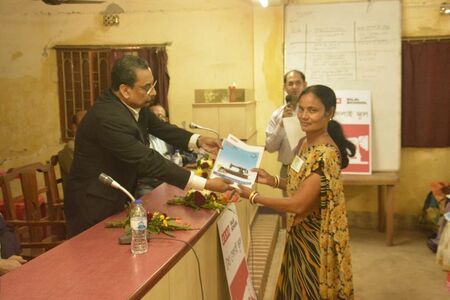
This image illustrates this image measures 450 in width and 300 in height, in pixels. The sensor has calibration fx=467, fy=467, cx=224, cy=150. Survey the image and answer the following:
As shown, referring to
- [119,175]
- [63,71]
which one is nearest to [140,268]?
[119,175]

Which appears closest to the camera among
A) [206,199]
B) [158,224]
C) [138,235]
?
[138,235]

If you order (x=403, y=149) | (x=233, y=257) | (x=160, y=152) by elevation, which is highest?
(x=160, y=152)

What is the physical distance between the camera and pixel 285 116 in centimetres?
414

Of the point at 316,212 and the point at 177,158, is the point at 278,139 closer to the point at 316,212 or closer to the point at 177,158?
the point at 177,158

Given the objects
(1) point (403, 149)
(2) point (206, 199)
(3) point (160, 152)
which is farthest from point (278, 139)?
(2) point (206, 199)

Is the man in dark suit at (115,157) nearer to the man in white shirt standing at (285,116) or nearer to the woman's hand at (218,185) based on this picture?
the woman's hand at (218,185)

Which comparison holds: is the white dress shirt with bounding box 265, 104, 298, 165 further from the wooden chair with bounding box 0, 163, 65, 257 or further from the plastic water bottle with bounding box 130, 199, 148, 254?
the plastic water bottle with bounding box 130, 199, 148, 254

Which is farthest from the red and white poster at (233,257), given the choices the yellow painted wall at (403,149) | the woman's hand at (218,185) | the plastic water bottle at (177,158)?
the yellow painted wall at (403,149)

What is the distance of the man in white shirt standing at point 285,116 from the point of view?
4.18 m

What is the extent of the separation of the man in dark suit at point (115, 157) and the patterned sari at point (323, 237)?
16.7 inches

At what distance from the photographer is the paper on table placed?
13.4ft

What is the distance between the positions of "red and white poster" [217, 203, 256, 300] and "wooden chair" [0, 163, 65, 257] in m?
0.99

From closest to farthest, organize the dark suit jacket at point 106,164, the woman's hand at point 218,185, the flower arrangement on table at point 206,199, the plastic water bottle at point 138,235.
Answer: the plastic water bottle at point 138,235
the dark suit jacket at point 106,164
the woman's hand at point 218,185
the flower arrangement on table at point 206,199

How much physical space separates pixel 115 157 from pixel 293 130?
2.22 m
